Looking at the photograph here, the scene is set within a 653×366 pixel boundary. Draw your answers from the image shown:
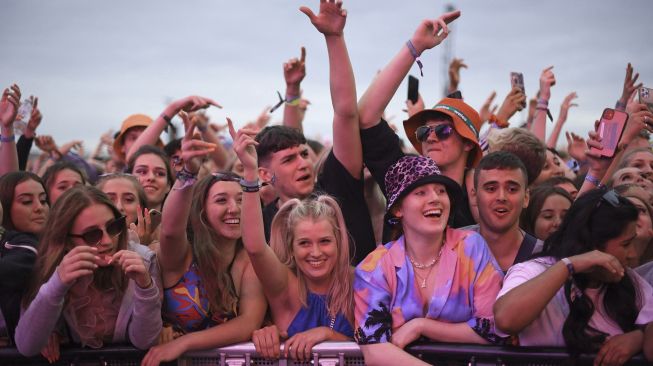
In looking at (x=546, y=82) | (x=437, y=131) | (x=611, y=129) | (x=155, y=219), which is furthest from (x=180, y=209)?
(x=546, y=82)

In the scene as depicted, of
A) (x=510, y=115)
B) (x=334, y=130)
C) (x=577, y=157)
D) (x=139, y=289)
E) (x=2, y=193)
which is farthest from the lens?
(x=577, y=157)

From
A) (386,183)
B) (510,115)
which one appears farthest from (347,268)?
(510,115)

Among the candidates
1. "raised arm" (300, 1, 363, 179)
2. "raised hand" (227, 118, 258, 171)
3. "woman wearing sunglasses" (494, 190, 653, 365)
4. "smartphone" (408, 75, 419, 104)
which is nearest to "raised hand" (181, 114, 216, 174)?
"raised hand" (227, 118, 258, 171)

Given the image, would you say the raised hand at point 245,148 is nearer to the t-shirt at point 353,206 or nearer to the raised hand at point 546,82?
the t-shirt at point 353,206

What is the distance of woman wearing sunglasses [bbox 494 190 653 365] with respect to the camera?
305cm

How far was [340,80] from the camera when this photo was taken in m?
3.96

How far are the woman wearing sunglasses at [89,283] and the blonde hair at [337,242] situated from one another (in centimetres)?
74

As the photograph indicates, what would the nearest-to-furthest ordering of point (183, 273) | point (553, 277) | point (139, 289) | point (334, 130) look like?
1. point (553, 277)
2. point (139, 289)
3. point (183, 273)
4. point (334, 130)

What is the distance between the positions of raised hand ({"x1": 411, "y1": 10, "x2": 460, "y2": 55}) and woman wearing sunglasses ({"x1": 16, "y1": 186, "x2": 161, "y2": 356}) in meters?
2.01

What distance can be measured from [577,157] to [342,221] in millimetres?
4317

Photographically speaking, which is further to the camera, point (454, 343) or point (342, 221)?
point (342, 221)

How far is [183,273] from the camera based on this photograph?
378 centimetres

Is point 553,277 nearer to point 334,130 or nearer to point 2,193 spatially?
point 334,130

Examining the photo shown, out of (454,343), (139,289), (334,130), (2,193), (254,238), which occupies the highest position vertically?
(334,130)
